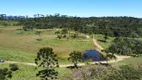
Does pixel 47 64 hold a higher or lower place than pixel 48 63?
lower

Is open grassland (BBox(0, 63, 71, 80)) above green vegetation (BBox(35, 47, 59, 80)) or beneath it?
beneath

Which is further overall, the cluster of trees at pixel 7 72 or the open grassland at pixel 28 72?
the open grassland at pixel 28 72

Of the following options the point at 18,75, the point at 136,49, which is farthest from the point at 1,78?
the point at 136,49

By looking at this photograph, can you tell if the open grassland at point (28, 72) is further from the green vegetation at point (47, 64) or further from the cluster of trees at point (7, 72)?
the green vegetation at point (47, 64)

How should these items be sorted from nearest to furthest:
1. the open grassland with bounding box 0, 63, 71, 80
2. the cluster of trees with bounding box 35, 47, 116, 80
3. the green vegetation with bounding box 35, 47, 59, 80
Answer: the open grassland with bounding box 0, 63, 71, 80 → the green vegetation with bounding box 35, 47, 59, 80 → the cluster of trees with bounding box 35, 47, 116, 80

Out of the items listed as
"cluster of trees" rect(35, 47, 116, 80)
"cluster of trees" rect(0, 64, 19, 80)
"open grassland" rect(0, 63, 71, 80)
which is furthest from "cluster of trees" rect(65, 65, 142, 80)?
"cluster of trees" rect(0, 64, 19, 80)

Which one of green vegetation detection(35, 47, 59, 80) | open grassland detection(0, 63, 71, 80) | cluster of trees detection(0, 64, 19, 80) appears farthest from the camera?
green vegetation detection(35, 47, 59, 80)

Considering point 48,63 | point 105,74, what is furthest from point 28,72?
point 105,74

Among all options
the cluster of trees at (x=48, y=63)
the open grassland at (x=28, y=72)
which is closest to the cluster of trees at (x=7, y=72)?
the open grassland at (x=28, y=72)

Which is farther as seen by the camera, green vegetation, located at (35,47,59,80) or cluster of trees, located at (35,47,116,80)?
cluster of trees, located at (35,47,116,80)

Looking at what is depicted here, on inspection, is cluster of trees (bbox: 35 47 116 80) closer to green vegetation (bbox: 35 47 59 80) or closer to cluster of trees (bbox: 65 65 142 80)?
green vegetation (bbox: 35 47 59 80)

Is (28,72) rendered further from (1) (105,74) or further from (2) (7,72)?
(1) (105,74)

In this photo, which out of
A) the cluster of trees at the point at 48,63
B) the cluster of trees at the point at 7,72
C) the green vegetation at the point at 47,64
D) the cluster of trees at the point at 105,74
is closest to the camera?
the cluster of trees at the point at 105,74
